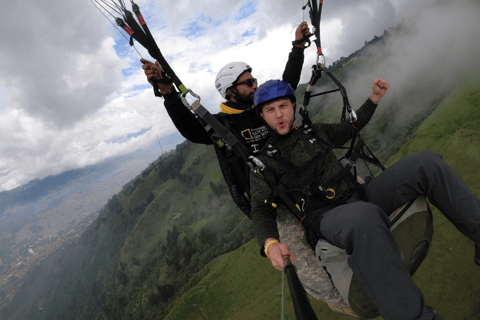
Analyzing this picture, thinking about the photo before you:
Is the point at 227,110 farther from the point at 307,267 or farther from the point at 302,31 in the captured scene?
the point at 307,267

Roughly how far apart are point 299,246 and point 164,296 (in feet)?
258

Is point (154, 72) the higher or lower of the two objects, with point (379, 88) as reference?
higher

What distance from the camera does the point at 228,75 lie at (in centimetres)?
563

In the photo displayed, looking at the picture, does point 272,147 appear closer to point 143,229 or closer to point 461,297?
point 461,297

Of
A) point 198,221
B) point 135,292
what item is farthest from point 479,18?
point 135,292

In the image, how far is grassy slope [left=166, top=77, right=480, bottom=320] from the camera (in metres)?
4.82

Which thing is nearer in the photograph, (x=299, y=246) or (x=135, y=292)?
(x=299, y=246)

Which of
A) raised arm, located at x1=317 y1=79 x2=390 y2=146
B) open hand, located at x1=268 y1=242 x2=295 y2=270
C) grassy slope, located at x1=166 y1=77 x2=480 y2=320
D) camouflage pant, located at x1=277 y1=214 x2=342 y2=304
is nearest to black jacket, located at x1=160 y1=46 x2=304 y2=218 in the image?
camouflage pant, located at x1=277 y1=214 x2=342 y2=304

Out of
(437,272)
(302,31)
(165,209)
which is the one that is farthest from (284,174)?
(165,209)

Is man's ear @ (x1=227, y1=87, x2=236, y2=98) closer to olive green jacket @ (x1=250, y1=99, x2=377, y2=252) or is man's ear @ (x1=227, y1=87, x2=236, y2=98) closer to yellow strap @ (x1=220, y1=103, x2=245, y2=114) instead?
yellow strap @ (x1=220, y1=103, x2=245, y2=114)

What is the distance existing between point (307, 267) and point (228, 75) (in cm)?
463

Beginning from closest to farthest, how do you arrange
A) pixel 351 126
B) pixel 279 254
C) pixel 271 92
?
pixel 279 254
pixel 271 92
pixel 351 126

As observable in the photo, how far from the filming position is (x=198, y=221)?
115m

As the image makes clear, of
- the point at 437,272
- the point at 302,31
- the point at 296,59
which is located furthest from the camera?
the point at 296,59
